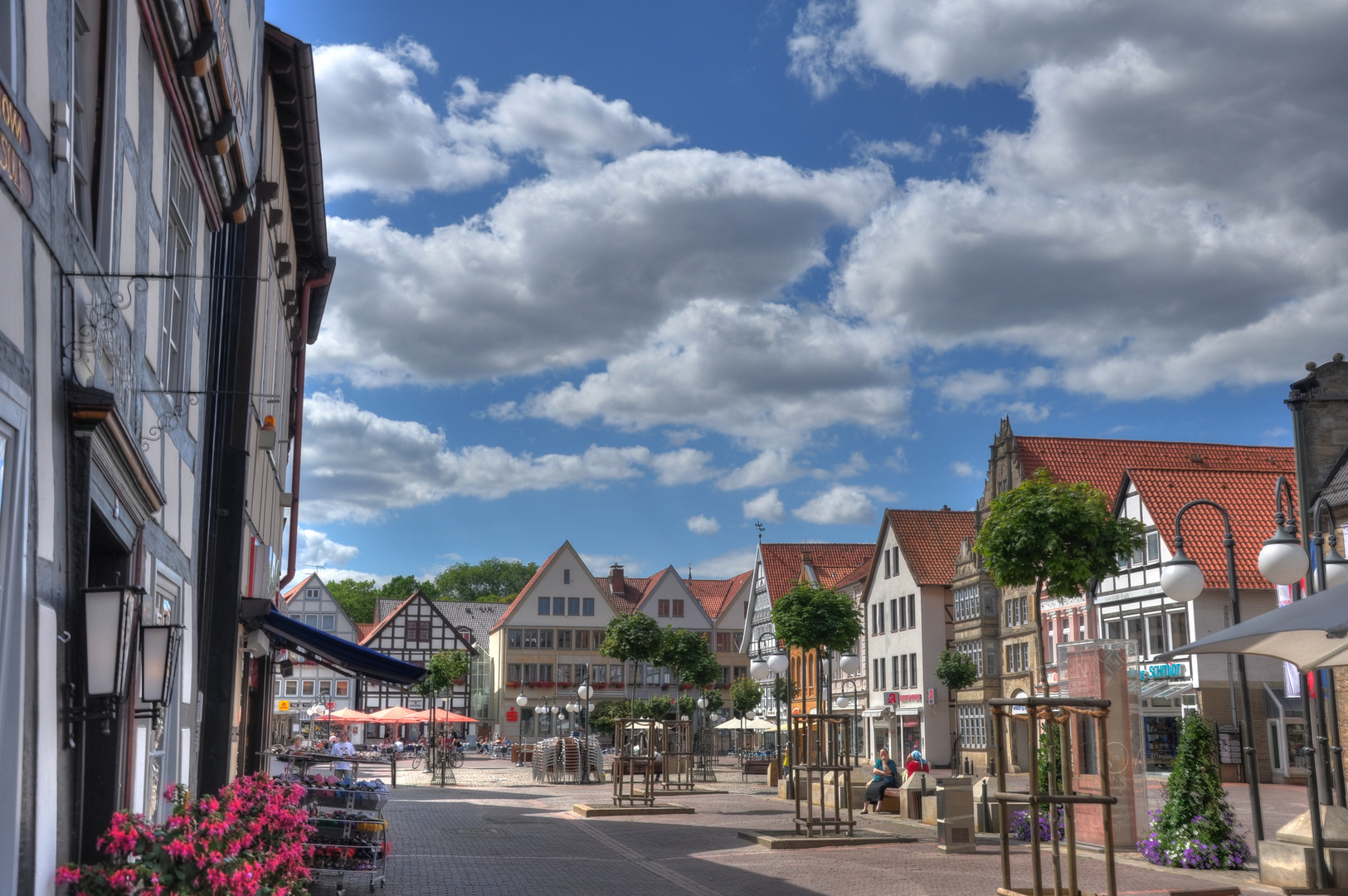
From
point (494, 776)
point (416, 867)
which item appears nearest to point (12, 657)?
point (416, 867)

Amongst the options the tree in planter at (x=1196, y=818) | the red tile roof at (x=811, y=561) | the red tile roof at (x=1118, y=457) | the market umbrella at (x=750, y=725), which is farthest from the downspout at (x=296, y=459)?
the red tile roof at (x=811, y=561)

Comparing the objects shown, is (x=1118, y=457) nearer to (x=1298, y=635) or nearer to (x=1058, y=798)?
(x=1298, y=635)

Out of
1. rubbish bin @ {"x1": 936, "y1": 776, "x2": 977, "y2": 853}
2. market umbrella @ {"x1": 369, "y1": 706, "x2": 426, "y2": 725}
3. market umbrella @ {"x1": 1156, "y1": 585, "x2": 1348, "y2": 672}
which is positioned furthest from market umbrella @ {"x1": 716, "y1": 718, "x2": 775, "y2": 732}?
market umbrella @ {"x1": 1156, "y1": 585, "x2": 1348, "y2": 672}

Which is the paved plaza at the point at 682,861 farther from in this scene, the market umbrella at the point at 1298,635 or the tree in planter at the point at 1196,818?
the market umbrella at the point at 1298,635

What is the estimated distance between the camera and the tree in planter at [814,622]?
37.6 m

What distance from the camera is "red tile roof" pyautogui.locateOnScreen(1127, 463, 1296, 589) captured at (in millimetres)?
45938

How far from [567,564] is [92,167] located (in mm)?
85462

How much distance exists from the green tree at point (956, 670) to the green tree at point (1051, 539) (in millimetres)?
29263

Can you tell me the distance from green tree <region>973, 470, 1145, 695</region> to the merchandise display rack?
1379cm

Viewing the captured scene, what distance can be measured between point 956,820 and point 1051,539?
24.1ft

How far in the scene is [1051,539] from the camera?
24.0 metres

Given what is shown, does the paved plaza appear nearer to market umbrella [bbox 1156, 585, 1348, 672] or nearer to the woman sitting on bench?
the woman sitting on bench

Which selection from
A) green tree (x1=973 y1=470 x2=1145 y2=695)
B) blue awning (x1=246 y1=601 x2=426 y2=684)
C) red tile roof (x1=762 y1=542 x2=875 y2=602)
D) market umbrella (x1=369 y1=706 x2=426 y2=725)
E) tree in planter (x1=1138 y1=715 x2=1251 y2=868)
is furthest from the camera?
red tile roof (x1=762 y1=542 x2=875 y2=602)

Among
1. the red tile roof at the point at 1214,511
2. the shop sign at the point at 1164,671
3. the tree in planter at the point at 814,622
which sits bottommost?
the shop sign at the point at 1164,671
